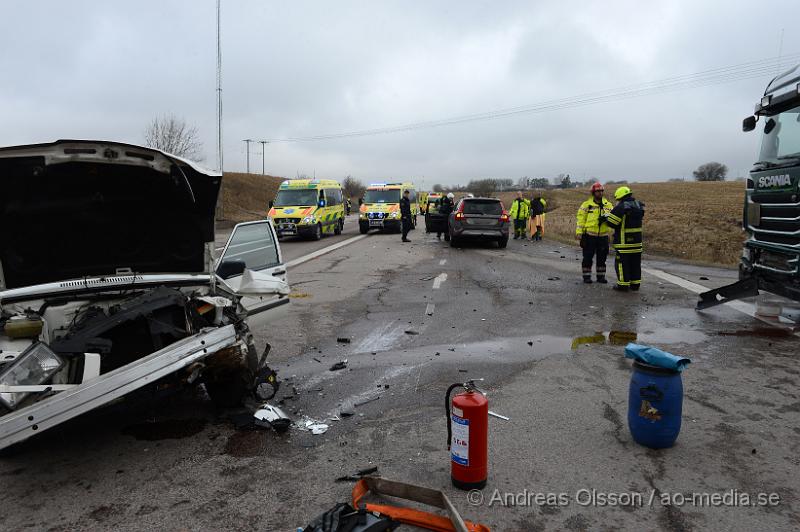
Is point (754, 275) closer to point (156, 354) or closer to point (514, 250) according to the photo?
point (156, 354)

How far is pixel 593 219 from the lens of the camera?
35.0 ft

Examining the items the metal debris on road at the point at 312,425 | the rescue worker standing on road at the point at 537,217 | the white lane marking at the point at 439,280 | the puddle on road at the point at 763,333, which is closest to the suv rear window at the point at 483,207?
the rescue worker standing on road at the point at 537,217

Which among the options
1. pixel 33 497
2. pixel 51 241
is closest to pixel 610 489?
pixel 33 497

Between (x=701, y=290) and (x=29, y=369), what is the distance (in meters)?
10.4

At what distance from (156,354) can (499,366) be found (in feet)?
11.3

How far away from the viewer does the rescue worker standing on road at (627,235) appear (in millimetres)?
9719

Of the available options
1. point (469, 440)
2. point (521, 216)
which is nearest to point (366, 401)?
point (469, 440)

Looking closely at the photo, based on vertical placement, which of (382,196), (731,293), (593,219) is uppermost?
(382,196)

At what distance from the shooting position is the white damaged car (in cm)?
354

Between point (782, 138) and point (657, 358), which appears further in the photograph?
point (782, 138)

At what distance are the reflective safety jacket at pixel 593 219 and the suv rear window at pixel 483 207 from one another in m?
7.47

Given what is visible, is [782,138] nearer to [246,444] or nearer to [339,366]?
[339,366]

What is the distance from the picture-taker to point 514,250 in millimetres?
18109

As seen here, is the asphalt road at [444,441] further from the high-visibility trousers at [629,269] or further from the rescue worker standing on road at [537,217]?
the rescue worker standing on road at [537,217]
